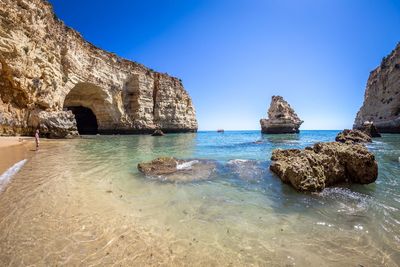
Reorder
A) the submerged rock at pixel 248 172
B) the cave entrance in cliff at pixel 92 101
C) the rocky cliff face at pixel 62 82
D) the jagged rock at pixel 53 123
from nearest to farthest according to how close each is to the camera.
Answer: the submerged rock at pixel 248 172 < the rocky cliff face at pixel 62 82 < the jagged rock at pixel 53 123 < the cave entrance in cliff at pixel 92 101

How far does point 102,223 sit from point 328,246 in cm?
378

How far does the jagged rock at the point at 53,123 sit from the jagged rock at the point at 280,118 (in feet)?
137

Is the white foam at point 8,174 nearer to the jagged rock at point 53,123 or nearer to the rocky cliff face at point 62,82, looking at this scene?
the rocky cliff face at point 62,82

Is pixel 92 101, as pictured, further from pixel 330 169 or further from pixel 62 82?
pixel 330 169

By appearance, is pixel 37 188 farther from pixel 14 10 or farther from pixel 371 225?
pixel 14 10

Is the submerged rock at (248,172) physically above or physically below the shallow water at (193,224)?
above

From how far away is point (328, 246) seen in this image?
329 centimetres

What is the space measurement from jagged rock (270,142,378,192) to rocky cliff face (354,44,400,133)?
38474mm

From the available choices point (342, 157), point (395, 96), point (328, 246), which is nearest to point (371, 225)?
point (328, 246)

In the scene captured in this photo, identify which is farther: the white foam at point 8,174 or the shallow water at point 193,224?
the white foam at point 8,174

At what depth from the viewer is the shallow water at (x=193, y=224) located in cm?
299

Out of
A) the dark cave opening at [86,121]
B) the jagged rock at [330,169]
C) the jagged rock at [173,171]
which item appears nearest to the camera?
the jagged rock at [330,169]

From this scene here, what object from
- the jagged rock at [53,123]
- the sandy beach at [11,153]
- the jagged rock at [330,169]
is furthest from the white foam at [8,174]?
the jagged rock at [53,123]

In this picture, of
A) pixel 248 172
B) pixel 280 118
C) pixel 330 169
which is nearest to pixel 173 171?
pixel 248 172
